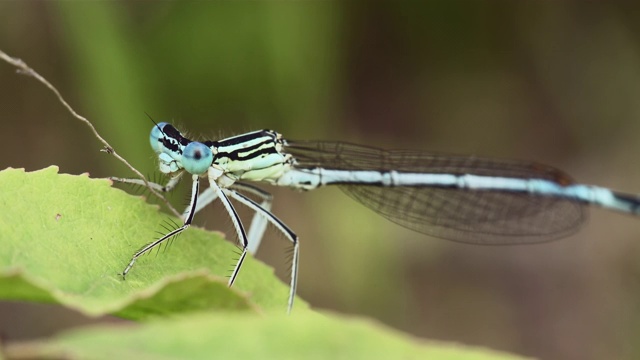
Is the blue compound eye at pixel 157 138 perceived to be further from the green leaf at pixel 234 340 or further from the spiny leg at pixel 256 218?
the green leaf at pixel 234 340

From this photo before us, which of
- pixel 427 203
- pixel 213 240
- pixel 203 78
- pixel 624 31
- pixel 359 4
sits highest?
pixel 624 31

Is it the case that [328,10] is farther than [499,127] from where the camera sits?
No

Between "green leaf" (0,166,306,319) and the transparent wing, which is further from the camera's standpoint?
the transparent wing

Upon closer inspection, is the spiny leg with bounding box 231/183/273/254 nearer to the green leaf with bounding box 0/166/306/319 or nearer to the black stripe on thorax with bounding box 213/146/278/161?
the black stripe on thorax with bounding box 213/146/278/161

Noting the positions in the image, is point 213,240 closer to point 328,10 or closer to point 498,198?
point 498,198

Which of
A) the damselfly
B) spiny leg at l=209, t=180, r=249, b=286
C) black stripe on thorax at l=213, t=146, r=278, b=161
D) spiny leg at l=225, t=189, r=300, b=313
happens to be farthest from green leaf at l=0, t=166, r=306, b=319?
black stripe on thorax at l=213, t=146, r=278, b=161

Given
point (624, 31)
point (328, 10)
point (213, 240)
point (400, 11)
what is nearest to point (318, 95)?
point (328, 10)
